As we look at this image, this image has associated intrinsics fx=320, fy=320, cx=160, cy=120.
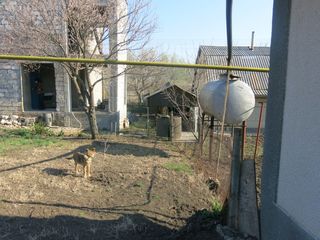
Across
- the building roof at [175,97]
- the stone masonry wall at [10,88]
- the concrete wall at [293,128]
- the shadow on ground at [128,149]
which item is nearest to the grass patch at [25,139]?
the shadow on ground at [128,149]

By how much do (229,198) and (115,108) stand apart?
31.7ft

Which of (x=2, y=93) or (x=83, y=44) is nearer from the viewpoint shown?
(x=83, y=44)

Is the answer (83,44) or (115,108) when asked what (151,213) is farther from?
(115,108)

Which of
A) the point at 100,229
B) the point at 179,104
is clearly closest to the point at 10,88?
the point at 179,104

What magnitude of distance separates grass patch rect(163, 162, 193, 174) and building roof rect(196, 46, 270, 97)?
8708 mm

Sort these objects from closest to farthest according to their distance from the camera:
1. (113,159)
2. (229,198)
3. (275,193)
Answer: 1. (275,193)
2. (229,198)
3. (113,159)

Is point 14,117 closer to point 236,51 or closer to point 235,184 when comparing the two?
point 235,184

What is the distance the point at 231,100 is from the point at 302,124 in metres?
1.05

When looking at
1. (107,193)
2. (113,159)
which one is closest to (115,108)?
(113,159)

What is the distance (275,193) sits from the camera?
2238 mm

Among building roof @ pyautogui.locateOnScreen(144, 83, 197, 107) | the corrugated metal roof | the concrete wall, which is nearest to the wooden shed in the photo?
building roof @ pyautogui.locateOnScreen(144, 83, 197, 107)

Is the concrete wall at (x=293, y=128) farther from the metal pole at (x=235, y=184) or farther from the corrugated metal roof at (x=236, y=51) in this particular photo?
the corrugated metal roof at (x=236, y=51)

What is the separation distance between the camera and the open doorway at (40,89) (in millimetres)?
13023

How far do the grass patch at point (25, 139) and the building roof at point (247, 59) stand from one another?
7907 millimetres
